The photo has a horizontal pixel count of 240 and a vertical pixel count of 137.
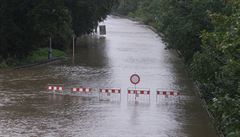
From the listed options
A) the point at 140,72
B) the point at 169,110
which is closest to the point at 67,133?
the point at 169,110

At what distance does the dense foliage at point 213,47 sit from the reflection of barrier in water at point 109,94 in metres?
4.21

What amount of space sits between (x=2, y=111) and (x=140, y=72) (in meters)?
16.7

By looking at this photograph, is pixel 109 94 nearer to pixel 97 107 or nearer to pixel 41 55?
pixel 97 107

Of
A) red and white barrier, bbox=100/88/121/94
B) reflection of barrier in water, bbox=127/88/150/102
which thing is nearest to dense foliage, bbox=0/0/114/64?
red and white barrier, bbox=100/88/121/94

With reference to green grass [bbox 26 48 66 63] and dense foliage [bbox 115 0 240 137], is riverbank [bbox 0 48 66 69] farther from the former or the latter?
dense foliage [bbox 115 0 240 137]

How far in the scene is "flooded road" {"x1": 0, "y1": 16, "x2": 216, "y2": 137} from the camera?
21.8 metres

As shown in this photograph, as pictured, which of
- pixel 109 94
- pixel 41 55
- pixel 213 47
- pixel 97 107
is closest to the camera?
pixel 213 47

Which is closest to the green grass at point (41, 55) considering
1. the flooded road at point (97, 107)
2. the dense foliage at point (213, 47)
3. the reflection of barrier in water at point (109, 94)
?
the flooded road at point (97, 107)

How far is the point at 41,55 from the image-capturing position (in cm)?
4859

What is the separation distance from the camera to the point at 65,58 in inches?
1921

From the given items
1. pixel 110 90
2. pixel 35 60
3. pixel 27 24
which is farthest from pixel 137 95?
pixel 35 60

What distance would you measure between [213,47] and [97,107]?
6.42 metres

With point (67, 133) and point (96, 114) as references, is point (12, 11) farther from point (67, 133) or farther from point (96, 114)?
point (67, 133)

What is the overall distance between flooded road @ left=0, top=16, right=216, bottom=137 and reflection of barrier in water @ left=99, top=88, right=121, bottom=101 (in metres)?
0.36
